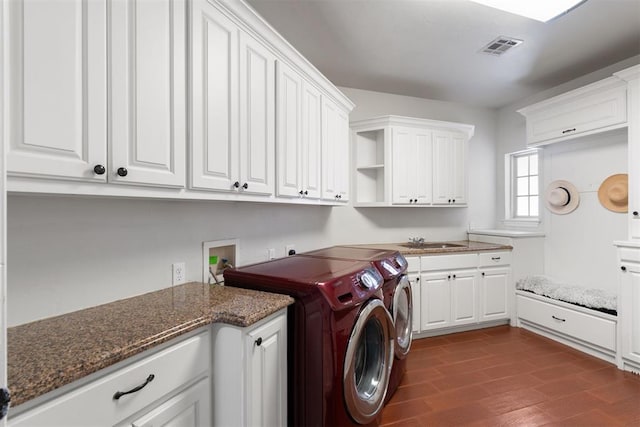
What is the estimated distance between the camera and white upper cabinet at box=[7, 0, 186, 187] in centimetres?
85

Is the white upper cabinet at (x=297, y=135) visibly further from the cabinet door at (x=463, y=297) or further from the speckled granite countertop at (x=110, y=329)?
the cabinet door at (x=463, y=297)

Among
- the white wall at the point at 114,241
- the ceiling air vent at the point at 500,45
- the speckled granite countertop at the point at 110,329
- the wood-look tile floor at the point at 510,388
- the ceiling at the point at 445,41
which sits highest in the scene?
the ceiling at the point at 445,41

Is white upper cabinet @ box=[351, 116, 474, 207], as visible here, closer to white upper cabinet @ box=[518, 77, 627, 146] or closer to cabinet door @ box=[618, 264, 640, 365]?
white upper cabinet @ box=[518, 77, 627, 146]

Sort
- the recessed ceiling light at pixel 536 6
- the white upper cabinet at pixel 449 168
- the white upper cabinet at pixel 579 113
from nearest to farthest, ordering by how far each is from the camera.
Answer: the recessed ceiling light at pixel 536 6 → the white upper cabinet at pixel 579 113 → the white upper cabinet at pixel 449 168

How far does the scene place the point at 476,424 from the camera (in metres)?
1.86

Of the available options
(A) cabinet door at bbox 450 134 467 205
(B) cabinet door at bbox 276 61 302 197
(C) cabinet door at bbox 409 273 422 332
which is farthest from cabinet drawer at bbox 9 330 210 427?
(A) cabinet door at bbox 450 134 467 205

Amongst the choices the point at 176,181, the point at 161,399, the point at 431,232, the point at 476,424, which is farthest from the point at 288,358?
the point at 431,232

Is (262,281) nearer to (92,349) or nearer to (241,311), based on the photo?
(241,311)

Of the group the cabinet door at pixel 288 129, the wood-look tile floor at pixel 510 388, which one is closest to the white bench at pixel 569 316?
the wood-look tile floor at pixel 510 388

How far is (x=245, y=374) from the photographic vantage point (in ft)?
3.98

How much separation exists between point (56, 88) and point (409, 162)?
10.2 ft

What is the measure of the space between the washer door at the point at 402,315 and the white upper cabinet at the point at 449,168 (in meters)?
1.54

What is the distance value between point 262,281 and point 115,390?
79 cm

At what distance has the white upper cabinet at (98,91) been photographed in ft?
2.79
